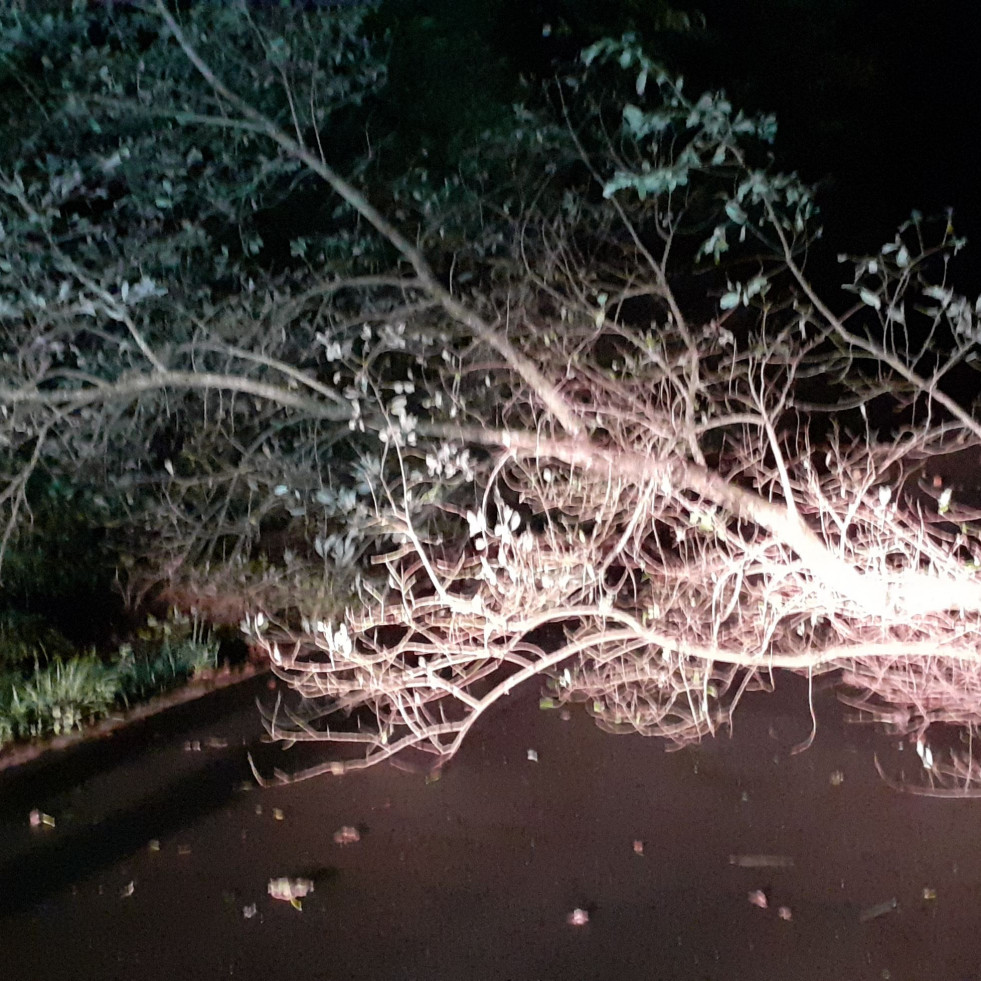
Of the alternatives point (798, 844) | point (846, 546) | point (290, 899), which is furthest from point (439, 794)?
point (846, 546)

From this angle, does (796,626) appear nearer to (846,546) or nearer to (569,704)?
(846,546)

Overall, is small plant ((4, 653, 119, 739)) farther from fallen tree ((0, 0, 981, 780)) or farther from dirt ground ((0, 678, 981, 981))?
fallen tree ((0, 0, 981, 780))

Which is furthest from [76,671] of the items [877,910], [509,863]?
[877,910]

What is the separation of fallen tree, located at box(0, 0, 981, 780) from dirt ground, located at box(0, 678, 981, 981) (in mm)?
330

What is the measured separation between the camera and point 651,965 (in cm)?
359

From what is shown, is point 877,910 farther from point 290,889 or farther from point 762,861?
point 290,889

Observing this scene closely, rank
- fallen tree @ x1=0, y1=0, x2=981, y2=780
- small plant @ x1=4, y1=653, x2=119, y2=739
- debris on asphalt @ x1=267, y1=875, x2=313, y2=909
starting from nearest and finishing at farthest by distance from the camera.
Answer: debris on asphalt @ x1=267, y1=875, x2=313, y2=909 → fallen tree @ x1=0, y1=0, x2=981, y2=780 → small plant @ x1=4, y1=653, x2=119, y2=739

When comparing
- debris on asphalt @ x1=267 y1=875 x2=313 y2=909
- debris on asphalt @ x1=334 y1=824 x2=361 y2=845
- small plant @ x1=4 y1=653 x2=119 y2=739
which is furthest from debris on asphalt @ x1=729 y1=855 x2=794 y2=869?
small plant @ x1=4 y1=653 x2=119 y2=739

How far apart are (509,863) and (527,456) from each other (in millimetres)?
2285

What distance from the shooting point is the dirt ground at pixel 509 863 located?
3637 mm

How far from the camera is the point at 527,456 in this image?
5352mm

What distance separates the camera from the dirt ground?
11.9ft

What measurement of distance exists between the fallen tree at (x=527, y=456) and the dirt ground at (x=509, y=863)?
0.33 m

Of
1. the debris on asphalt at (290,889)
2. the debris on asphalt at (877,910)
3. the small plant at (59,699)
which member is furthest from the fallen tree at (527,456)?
the debris on asphalt at (877,910)
